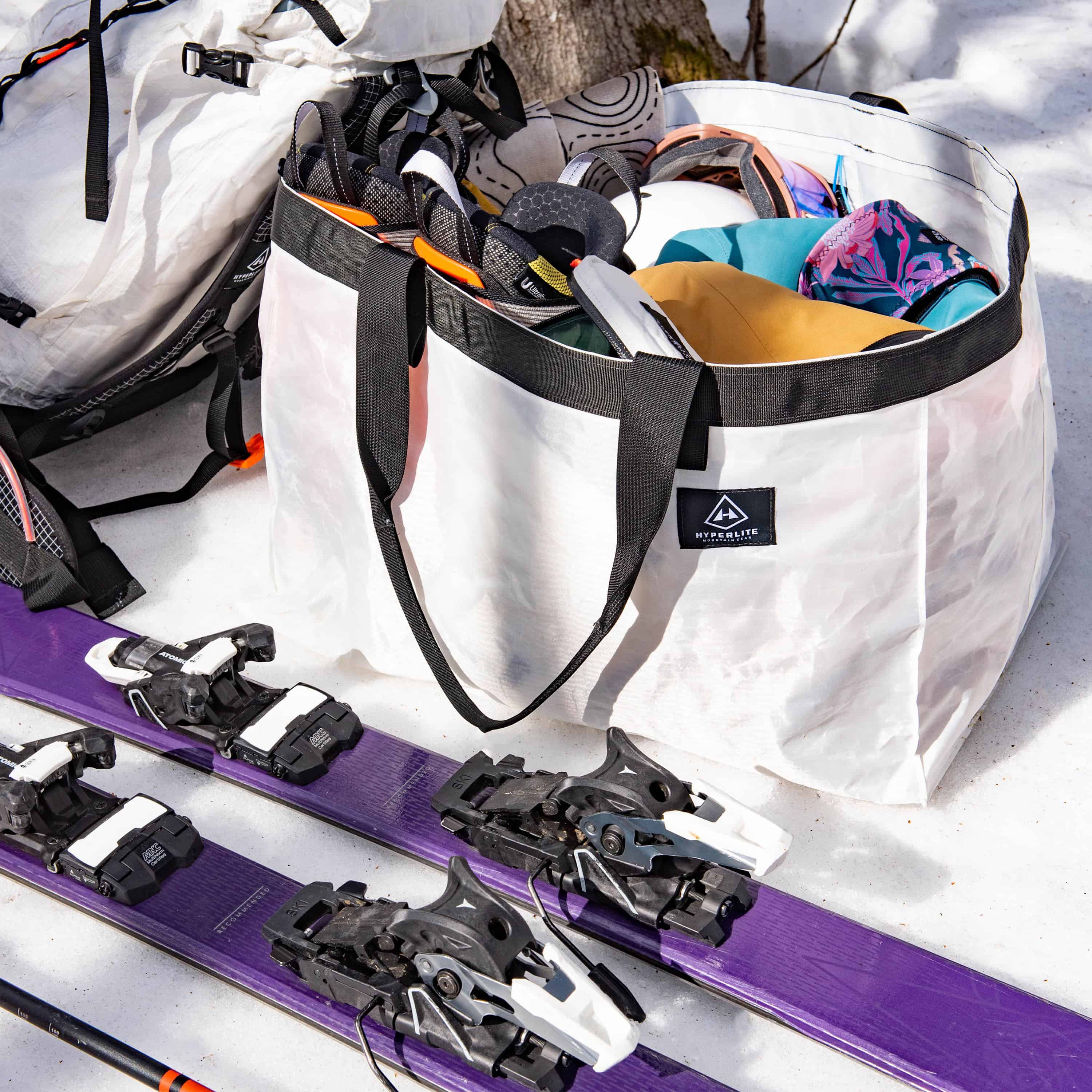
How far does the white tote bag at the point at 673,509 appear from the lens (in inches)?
Result: 49.0

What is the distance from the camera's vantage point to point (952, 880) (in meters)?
1.41

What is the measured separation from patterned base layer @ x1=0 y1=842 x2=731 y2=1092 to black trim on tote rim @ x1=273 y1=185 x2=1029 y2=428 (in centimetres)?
66

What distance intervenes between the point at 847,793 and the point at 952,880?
0.15 meters

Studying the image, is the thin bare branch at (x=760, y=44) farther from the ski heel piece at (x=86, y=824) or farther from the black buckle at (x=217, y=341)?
the ski heel piece at (x=86, y=824)

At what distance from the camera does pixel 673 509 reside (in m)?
1.30

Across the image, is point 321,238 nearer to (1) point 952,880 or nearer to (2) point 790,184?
(2) point 790,184

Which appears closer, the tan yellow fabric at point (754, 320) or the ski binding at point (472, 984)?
the ski binding at point (472, 984)

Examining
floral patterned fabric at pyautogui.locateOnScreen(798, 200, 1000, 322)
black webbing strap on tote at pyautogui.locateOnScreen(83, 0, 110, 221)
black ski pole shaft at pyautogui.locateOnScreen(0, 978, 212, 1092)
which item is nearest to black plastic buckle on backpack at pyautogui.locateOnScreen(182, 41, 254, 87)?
black webbing strap on tote at pyautogui.locateOnScreen(83, 0, 110, 221)

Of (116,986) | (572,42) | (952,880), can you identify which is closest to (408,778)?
(116,986)

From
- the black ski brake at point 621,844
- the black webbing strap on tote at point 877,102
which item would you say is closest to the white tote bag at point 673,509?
the black ski brake at point 621,844

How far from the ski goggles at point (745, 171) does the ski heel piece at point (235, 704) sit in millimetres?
1034

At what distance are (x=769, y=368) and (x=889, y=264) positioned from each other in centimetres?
53

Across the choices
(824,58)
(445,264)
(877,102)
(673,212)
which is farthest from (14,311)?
(824,58)

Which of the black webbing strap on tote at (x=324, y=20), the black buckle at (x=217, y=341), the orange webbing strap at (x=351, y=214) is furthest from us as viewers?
the black buckle at (x=217, y=341)
